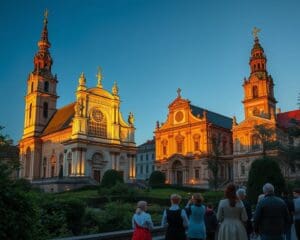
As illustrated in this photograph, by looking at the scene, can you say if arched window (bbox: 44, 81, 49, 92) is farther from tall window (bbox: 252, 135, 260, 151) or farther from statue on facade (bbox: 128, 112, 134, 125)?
tall window (bbox: 252, 135, 260, 151)

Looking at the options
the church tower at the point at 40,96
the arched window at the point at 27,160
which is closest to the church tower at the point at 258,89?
the church tower at the point at 40,96

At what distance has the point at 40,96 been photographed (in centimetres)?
7812

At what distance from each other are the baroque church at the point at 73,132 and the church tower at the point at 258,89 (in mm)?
23434

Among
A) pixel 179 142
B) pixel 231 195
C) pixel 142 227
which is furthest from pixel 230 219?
pixel 179 142

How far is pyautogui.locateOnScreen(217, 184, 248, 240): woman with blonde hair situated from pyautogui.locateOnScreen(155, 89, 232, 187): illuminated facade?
57741 millimetres

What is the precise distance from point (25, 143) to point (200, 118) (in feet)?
121

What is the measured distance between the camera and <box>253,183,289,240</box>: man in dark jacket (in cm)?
811

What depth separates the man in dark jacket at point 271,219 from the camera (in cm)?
811

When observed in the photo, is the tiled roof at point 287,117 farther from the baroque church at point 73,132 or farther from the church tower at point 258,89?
the baroque church at point 73,132

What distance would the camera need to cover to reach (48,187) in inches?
2309

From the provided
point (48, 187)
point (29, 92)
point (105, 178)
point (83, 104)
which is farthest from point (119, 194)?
point (29, 92)

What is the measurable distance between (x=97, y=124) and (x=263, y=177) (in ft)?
160

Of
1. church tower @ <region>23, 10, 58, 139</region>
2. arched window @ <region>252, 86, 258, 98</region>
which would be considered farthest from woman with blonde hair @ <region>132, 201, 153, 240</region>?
church tower @ <region>23, 10, 58, 139</region>

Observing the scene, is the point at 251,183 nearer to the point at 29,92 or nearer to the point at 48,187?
the point at 48,187
